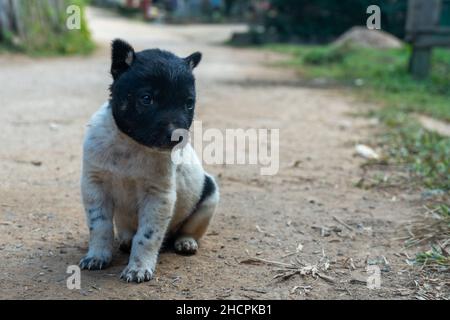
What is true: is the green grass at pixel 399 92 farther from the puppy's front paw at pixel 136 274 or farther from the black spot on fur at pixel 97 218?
the black spot on fur at pixel 97 218

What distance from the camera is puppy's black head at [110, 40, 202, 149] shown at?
11.7ft

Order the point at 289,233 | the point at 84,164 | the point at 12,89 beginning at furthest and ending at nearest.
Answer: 1. the point at 12,89
2. the point at 289,233
3. the point at 84,164

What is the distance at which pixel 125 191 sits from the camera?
3844mm

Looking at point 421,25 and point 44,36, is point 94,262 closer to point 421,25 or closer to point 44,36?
point 421,25

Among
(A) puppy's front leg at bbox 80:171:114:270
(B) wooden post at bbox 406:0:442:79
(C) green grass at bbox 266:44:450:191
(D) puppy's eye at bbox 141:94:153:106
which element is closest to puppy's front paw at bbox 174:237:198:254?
(A) puppy's front leg at bbox 80:171:114:270

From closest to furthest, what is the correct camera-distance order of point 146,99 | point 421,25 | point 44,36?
point 146,99 < point 421,25 < point 44,36

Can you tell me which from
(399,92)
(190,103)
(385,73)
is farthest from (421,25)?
(190,103)

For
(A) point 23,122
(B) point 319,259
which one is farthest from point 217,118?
(B) point 319,259

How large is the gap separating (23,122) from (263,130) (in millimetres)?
3052

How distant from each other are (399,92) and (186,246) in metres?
8.78

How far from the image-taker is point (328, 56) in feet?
58.2

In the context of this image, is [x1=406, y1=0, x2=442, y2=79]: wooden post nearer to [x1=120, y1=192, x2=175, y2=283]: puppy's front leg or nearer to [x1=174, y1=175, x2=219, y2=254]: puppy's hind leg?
[x1=174, y1=175, x2=219, y2=254]: puppy's hind leg

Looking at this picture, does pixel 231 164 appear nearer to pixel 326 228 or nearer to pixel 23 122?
pixel 326 228

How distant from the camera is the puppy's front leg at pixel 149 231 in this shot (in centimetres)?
372
